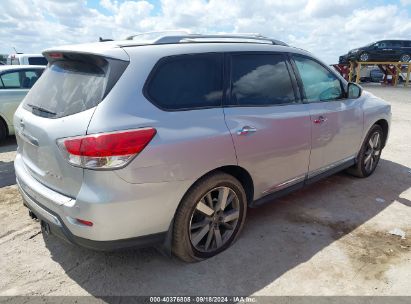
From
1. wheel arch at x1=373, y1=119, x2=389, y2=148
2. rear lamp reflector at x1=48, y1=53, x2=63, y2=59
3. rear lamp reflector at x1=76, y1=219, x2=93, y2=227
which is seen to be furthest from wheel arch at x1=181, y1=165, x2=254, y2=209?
wheel arch at x1=373, y1=119, x2=389, y2=148

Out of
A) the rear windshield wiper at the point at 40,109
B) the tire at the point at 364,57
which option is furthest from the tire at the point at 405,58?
the rear windshield wiper at the point at 40,109

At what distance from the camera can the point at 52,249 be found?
3.31 m

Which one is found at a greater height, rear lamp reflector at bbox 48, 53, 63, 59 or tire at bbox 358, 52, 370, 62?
rear lamp reflector at bbox 48, 53, 63, 59

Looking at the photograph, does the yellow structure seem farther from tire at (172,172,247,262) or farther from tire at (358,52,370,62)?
tire at (172,172,247,262)

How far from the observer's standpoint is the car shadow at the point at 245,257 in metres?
2.82

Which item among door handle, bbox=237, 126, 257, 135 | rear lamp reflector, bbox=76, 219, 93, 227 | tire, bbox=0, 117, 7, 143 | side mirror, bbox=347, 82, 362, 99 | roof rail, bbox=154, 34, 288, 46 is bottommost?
tire, bbox=0, 117, 7, 143

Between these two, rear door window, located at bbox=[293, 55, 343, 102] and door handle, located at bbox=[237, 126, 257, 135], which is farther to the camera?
rear door window, located at bbox=[293, 55, 343, 102]

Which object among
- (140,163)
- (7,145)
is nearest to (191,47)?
(140,163)

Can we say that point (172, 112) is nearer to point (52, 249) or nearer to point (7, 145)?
point (52, 249)

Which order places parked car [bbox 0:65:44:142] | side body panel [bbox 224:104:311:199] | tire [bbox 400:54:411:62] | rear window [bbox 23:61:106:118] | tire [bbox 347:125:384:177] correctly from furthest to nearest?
1. tire [bbox 400:54:411:62]
2. parked car [bbox 0:65:44:142]
3. tire [bbox 347:125:384:177]
4. side body panel [bbox 224:104:311:199]
5. rear window [bbox 23:61:106:118]

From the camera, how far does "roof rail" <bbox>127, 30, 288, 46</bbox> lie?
119 inches

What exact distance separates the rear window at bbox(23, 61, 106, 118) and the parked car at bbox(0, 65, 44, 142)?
15.2 feet

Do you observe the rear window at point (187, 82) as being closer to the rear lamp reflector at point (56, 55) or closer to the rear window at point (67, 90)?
the rear window at point (67, 90)

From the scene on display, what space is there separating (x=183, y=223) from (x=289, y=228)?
1.39 m
